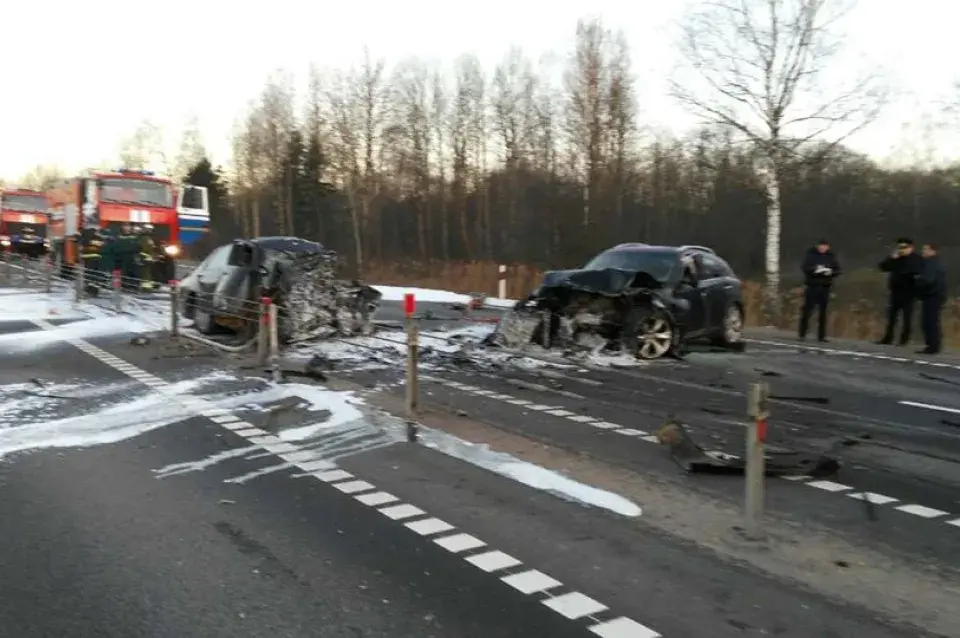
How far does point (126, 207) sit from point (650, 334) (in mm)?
16843

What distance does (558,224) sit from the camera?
1342 inches

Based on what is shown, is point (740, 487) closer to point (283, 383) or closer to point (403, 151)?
point (283, 383)

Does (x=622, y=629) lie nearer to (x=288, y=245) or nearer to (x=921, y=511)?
(x=921, y=511)

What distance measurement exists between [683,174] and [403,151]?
56.9 ft

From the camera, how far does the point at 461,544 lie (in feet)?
14.7

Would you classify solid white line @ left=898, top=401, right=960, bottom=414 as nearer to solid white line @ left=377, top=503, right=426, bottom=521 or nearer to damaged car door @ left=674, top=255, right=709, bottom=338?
damaged car door @ left=674, top=255, right=709, bottom=338

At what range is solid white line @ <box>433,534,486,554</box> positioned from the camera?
441cm

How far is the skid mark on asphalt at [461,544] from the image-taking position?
3.58 metres

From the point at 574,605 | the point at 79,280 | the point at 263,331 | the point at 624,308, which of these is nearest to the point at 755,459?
the point at 574,605

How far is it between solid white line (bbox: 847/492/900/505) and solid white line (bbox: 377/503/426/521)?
113 inches

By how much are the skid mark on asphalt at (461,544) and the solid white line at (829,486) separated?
2.61 metres

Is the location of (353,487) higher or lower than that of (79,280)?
lower

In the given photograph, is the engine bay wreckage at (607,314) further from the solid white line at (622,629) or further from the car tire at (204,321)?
Result: the solid white line at (622,629)

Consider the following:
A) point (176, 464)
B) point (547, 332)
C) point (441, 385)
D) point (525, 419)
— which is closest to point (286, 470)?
point (176, 464)
